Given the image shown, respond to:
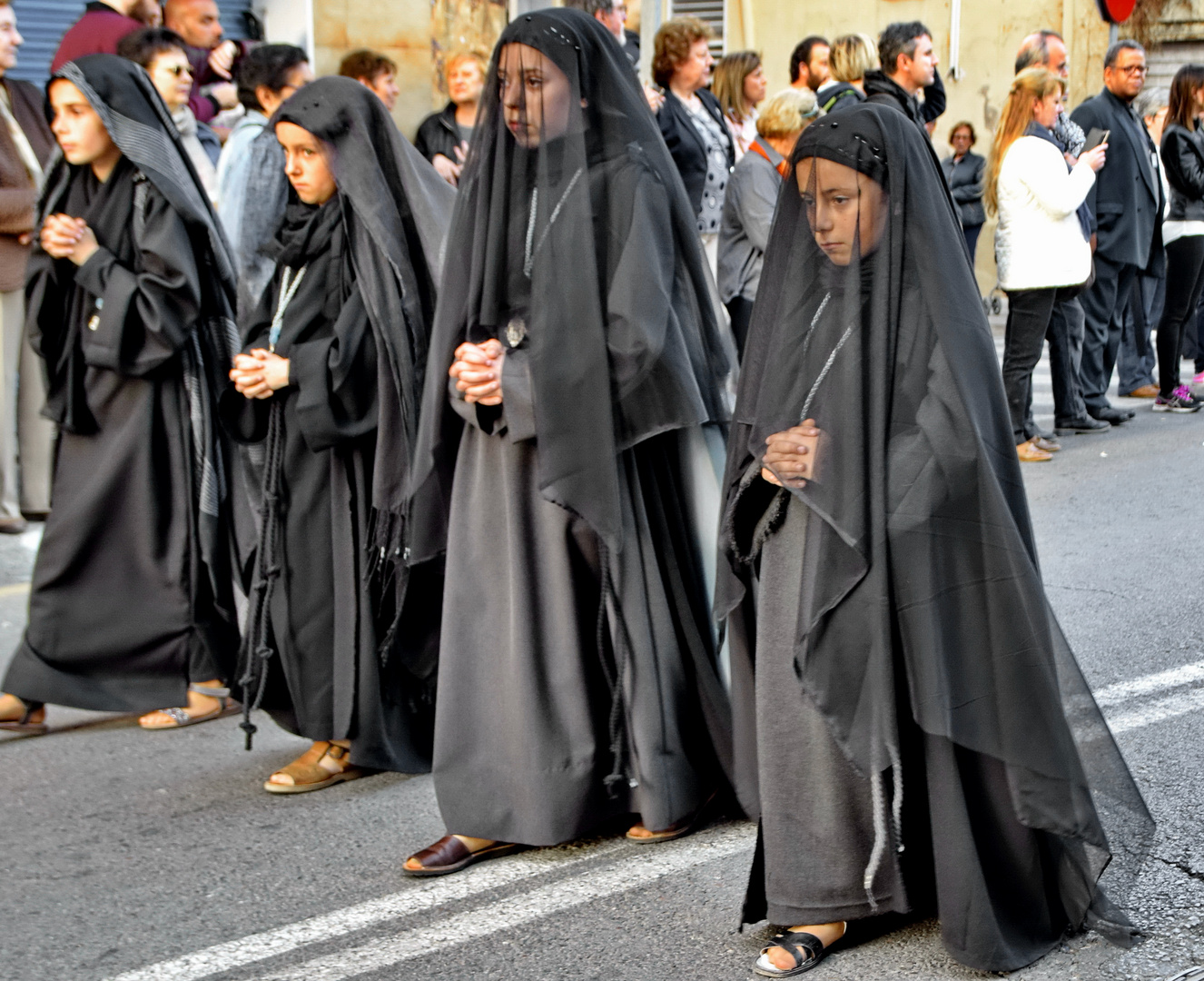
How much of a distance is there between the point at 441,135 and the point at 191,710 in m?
4.38

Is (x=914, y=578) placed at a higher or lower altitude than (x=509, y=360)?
lower

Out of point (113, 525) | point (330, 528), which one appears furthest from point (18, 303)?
point (330, 528)

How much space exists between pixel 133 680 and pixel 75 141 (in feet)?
5.62

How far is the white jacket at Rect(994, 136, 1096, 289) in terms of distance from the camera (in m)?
8.13

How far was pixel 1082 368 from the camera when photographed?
9453 mm

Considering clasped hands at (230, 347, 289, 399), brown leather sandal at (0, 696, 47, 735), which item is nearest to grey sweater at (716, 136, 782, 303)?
clasped hands at (230, 347, 289, 399)

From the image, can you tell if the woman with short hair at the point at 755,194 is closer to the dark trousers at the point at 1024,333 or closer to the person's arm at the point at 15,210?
the dark trousers at the point at 1024,333

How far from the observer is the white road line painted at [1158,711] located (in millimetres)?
4453

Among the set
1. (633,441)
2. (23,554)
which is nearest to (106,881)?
(633,441)

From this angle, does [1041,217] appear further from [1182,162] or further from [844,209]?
[844,209]

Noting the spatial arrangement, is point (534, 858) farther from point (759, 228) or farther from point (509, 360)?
point (759, 228)

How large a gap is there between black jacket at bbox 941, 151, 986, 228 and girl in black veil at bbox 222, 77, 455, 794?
10868mm

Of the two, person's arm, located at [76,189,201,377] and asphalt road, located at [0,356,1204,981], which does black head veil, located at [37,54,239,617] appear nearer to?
person's arm, located at [76,189,201,377]

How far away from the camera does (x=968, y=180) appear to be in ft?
48.0
